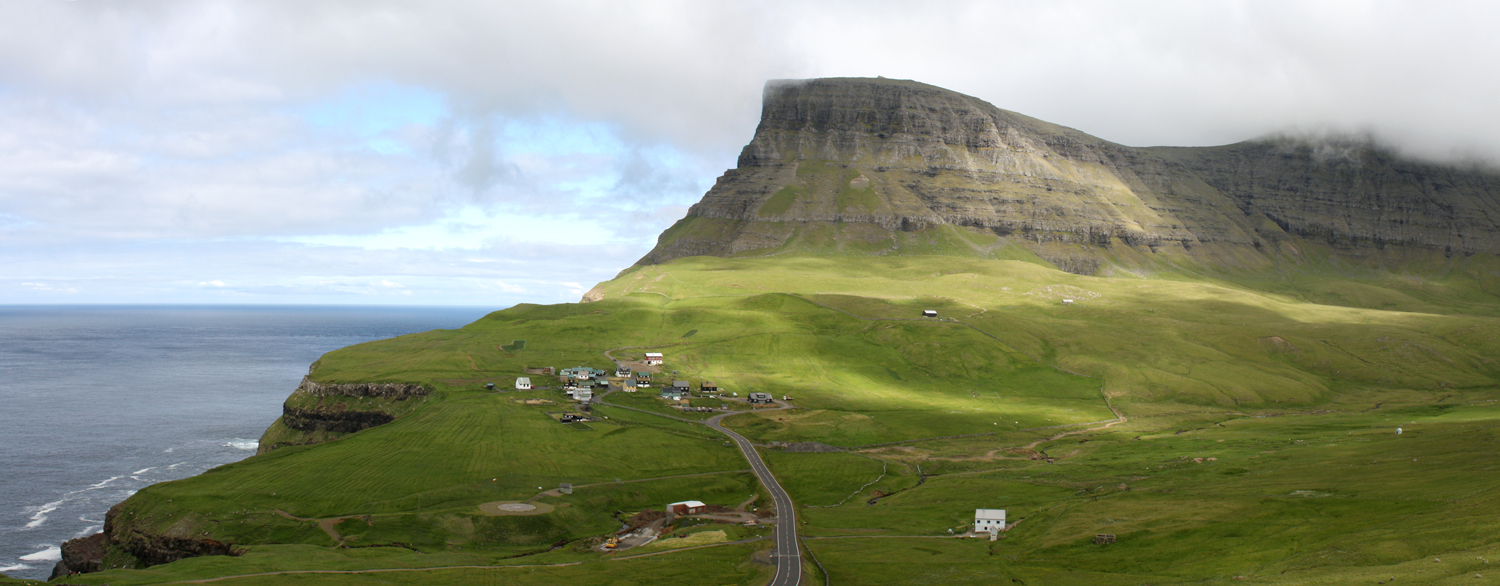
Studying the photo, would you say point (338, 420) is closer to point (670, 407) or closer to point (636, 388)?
point (636, 388)

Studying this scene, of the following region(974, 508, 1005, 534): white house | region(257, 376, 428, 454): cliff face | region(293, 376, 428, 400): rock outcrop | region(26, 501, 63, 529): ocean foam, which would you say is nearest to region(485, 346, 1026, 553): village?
region(974, 508, 1005, 534): white house

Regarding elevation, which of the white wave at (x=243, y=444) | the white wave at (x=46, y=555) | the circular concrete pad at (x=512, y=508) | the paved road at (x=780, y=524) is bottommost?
the white wave at (x=46, y=555)

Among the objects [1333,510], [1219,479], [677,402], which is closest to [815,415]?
[677,402]

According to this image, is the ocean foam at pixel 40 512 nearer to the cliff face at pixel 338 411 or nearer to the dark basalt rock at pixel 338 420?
the cliff face at pixel 338 411

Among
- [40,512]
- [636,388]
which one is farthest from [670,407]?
[40,512]

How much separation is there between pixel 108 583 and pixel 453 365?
365 feet

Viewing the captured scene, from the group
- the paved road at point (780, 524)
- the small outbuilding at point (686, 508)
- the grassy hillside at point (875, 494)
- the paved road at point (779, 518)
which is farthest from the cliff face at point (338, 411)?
the small outbuilding at point (686, 508)

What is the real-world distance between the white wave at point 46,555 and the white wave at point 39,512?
38.1 feet

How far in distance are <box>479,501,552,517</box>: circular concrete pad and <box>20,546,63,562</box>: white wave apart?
50.2 meters

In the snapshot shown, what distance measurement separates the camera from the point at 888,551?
88250 millimetres

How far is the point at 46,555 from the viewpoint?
10675 cm

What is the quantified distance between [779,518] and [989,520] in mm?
23406

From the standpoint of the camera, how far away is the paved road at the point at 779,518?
82125 mm

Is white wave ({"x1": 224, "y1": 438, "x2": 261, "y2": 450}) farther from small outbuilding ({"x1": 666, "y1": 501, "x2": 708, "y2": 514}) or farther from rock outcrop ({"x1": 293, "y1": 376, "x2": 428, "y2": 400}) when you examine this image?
small outbuilding ({"x1": 666, "y1": 501, "x2": 708, "y2": 514})
